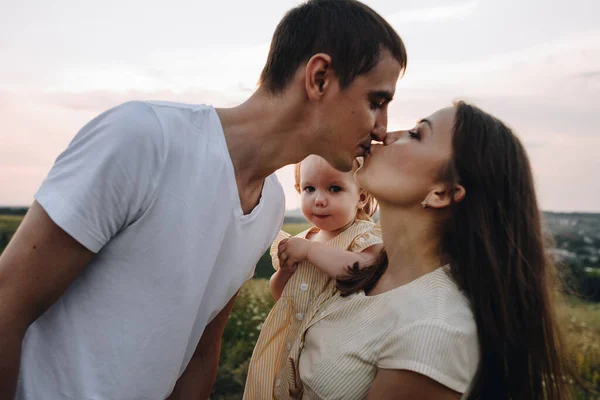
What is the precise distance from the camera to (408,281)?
2752 millimetres

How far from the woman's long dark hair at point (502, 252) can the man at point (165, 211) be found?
524 millimetres

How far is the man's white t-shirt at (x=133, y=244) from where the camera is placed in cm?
225

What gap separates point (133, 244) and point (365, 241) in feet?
→ 5.09

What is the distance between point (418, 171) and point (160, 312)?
1198 mm

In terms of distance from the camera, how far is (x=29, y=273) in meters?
2.19

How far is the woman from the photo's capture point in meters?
2.49

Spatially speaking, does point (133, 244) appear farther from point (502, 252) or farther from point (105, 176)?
point (502, 252)

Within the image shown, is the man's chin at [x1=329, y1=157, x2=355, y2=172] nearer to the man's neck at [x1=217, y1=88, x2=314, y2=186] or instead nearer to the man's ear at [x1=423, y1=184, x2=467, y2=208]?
the man's neck at [x1=217, y1=88, x2=314, y2=186]

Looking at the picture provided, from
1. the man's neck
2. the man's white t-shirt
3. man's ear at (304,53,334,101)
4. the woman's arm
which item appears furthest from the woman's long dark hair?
the man's white t-shirt

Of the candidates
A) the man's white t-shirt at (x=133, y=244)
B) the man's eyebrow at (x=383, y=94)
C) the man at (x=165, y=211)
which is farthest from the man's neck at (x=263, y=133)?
the man's eyebrow at (x=383, y=94)

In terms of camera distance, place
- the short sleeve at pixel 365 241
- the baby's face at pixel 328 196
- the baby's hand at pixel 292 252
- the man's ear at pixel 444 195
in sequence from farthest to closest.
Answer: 1. the baby's face at pixel 328 196
2. the short sleeve at pixel 365 241
3. the baby's hand at pixel 292 252
4. the man's ear at pixel 444 195

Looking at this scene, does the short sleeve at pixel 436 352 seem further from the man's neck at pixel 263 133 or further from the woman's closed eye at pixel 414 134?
the man's neck at pixel 263 133

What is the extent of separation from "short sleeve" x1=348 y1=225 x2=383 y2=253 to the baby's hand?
0.30 meters

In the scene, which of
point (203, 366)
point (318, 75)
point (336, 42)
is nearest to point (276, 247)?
point (203, 366)
